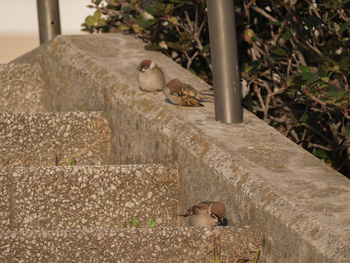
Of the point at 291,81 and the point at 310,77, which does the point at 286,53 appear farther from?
the point at 310,77

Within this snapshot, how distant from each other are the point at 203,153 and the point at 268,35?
2.00 m

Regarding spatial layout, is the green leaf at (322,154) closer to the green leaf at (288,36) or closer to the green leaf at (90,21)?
the green leaf at (288,36)

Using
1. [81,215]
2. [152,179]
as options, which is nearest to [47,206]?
[81,215]

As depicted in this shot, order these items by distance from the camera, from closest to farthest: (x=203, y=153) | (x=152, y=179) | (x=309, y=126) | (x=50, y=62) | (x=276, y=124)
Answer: (x=203, y=153) → (x=152, y=179) → (x=309, y=126) → (x=276, y=124) → (x=50, y=62)

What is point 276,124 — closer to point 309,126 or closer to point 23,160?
point 309,126

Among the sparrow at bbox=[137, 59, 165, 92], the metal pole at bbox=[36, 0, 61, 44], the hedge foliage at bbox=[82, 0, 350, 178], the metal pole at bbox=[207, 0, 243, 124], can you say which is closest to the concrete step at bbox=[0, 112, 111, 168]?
the sparrow at bbox=[137, 59, 165, 92]

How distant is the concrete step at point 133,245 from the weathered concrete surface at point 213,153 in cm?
15

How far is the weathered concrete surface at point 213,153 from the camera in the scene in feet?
10.3

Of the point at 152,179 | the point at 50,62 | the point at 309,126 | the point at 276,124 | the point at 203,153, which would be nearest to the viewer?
the point at 203,153

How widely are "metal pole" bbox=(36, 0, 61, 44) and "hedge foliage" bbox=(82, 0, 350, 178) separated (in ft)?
1.27

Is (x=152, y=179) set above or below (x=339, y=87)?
below

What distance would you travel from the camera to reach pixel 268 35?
561cm

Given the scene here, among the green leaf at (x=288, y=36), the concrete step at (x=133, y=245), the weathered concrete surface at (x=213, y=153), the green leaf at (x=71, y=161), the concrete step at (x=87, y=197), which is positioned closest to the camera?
the weathered concrete surface at (x=213, y=153)

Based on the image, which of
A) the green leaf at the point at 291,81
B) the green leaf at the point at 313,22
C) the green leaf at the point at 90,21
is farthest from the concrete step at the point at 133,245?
the green leaf at the point at 90,21
